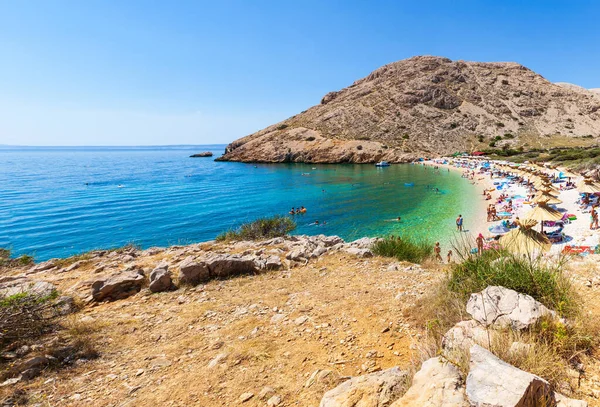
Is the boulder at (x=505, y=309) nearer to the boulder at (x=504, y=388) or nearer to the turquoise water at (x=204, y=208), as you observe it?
the boulder at (x=504, y=388)

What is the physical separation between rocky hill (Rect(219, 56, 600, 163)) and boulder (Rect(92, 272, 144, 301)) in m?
69.7

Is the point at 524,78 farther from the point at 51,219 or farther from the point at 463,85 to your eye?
the point at 51,219

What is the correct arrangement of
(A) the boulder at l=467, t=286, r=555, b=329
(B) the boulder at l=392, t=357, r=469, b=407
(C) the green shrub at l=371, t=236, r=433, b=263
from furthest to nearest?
1. (C) the green shrub at l=371, t=236, r=433, b=263
2. (A) the boulder at l=467, t=286, r=555, b=329
3. (B) the boulder at l=392, t=357, r=469, b=407

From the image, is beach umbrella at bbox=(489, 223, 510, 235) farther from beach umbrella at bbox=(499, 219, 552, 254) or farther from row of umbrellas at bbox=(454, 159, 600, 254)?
beach umbrella at bbox=(499, 219, 552, 254)

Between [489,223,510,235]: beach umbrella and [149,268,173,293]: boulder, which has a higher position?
[149,268,173,293]: boulder

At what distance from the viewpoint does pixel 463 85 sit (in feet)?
311

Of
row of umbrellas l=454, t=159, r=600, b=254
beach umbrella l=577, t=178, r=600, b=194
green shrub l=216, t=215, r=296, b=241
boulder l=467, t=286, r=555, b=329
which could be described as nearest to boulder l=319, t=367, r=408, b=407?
boulder l=467, t=286, r=555, b=329

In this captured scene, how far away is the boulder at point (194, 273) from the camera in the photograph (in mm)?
7781

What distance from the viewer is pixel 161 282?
753 cm

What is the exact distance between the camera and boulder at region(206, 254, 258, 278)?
8156mm

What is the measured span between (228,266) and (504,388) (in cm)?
719

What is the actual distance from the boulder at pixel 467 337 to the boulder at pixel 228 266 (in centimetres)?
615

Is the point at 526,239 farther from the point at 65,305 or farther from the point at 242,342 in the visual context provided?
the point at 65,305

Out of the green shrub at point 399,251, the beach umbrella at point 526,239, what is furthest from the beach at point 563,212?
the green shrub at point 399,251
